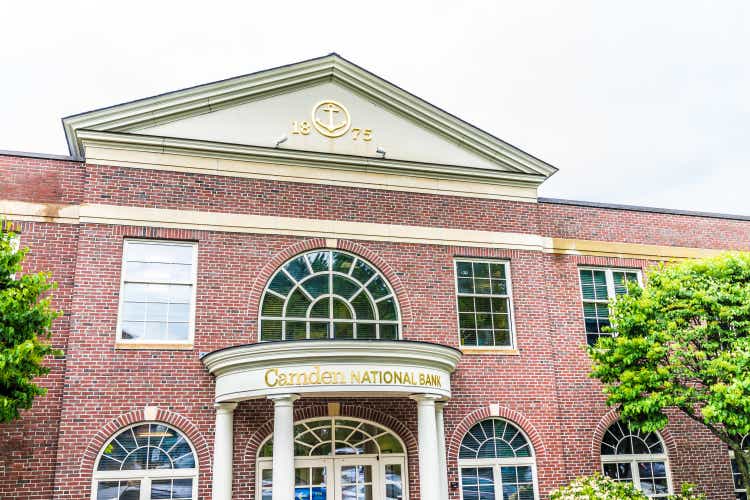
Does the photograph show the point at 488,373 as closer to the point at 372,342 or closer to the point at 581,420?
the point at 581,420

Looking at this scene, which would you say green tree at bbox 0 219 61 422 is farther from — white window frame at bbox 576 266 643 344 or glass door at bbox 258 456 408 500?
white window frame at bbox 576 266 643 344

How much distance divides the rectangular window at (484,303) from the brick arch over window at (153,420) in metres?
5.83

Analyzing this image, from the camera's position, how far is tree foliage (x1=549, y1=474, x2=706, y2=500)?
1299cm

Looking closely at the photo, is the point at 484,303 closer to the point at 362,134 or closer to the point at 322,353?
the point at 362,134

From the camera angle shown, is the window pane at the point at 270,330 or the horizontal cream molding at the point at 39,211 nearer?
the horizontal cream molding at the point at 39,211

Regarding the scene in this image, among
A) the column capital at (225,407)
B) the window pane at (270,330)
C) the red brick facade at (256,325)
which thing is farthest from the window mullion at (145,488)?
the window pane at (270,330)

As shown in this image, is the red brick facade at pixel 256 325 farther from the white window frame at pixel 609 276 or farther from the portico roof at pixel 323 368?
the portico roof at pixel 323 368

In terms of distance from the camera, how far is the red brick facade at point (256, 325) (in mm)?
12383

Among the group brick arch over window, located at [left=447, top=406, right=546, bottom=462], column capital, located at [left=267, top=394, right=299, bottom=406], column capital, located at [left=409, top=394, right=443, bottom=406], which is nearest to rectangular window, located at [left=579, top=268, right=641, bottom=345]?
brick arch over window, located at [left=447, top=406, right=546, bottom=462]

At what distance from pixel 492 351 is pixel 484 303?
1.12 m

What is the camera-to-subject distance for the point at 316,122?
1535 centimetres

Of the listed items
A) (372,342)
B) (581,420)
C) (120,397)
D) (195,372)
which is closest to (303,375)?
(372,342)

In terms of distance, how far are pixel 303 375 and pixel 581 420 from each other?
7091 millimetres

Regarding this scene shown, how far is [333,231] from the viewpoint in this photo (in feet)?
48.3
